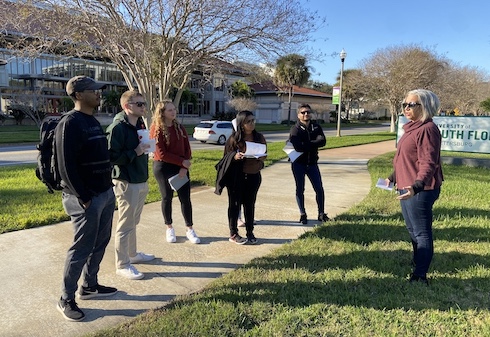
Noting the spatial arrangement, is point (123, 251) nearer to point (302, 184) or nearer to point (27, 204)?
point (302, 184)

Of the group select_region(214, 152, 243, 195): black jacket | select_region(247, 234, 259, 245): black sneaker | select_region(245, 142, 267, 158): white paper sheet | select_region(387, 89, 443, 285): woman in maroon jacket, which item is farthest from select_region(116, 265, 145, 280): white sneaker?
select_region(387, 89, 443, 285): woman in maroon jacket

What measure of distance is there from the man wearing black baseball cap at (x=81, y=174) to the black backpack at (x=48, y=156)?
70mm

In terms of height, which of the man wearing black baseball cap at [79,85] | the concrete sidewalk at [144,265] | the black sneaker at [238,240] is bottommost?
the concrete sidewalk at [144,265]

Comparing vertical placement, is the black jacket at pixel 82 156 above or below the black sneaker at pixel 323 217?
above

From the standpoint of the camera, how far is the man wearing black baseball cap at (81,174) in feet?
9.32

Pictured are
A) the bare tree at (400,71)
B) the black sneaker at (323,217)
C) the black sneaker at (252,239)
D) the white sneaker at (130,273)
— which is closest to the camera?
the white sneaker at (130,273)

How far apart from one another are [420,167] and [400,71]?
3070 cm

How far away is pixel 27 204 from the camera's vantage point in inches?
257

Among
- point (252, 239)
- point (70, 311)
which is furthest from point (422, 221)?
point (70, 311)

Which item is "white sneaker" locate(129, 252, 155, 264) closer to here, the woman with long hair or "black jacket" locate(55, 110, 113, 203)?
the woman with long hair

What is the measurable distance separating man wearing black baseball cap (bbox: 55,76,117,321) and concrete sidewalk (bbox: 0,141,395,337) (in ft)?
0.75

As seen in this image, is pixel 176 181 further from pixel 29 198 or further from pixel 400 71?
pixel 400 71

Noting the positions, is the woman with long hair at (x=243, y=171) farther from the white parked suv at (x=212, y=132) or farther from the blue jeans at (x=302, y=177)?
the white parked suv at (x=212, y=132)

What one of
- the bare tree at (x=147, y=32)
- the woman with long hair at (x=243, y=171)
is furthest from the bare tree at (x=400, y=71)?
the woman with long hair at (x=243, y=171)
